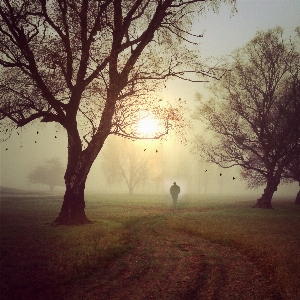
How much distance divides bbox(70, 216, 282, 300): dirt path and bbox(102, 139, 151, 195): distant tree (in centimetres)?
6140

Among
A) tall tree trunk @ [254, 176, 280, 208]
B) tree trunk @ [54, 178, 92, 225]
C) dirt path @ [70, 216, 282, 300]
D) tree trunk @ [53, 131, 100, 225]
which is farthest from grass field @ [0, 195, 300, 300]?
tall tree trunk @ [254, 176, 280, 208]

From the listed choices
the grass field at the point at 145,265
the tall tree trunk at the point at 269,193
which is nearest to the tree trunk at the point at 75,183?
the grass field at the point at 145,265

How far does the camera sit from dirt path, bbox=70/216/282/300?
5480 millimetres

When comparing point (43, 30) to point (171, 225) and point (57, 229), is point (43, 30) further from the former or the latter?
point (171, 225)

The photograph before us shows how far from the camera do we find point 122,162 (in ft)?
240

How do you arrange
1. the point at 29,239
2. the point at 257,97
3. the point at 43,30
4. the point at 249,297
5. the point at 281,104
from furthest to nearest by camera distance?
the point at 257,97 < the point at 281,104 < the point at 43,30 < the point at 29,239 < the point at 249,297

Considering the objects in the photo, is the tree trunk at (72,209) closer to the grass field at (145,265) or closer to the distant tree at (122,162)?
the grass field at (145,265)

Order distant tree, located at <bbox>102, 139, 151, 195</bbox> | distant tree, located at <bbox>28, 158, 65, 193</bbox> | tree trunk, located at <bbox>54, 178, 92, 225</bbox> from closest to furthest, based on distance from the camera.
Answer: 1. tree trunk, located at <bbox>54, 178, 92, 225</bbox>
2. distant tree, located at <bbox>102, 139, 151, 195</bbox>
3. distant tree, located at <bbox>28, 158, 65, 193</bbox>

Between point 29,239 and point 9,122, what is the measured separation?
7.55m

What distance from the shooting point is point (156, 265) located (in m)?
7.36

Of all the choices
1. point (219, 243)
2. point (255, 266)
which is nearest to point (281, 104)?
point (219, 243)

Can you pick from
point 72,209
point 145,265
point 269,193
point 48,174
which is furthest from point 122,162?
point 145,265

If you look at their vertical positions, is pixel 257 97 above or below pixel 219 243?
above

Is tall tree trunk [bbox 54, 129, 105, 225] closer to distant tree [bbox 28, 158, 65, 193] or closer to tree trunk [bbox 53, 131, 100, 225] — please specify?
tree trunk [bbox 53, 131, 100, 225]
